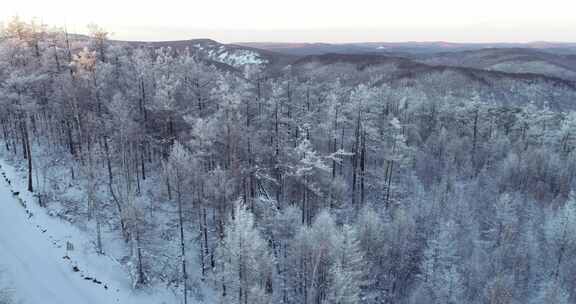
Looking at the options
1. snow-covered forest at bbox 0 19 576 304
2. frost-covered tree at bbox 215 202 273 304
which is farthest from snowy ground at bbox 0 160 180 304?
frost-covered tree at bbox 215 202 273 304

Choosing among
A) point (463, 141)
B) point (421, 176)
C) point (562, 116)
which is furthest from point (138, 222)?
point (562, 116)

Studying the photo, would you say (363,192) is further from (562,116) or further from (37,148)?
(562,116)

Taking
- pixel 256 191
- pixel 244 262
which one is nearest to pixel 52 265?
pixel 244 262

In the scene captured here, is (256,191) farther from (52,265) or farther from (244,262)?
(52,265)

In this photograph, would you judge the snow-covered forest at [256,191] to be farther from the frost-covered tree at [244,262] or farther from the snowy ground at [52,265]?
the snowy ground at [52,265]

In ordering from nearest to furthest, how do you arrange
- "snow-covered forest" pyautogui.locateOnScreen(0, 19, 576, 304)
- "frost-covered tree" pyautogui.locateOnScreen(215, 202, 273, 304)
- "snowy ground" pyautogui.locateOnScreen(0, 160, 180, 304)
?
"frost-covered tree" pyautogui.locateOnScreen(215, 202, 273, 304), "snowy ground" pyautogui.locateOnScreen(0, 160, 180, 304), "snow-covered forest" pyautogui.locateOnScreen(0, 19, 576, 304)

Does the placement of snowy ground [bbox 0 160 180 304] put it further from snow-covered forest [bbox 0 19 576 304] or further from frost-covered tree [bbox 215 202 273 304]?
frost-covered tree [bbox 215 202 273 304]
